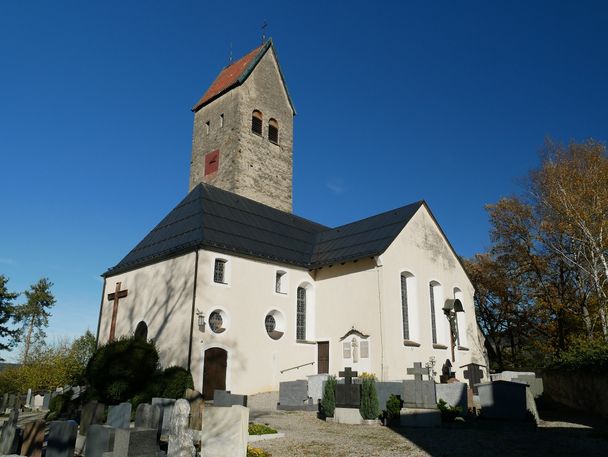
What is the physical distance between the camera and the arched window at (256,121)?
32875 mm

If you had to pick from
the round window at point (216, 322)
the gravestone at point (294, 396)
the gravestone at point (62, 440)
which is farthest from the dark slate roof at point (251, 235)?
the gravestone at point (62, 440)

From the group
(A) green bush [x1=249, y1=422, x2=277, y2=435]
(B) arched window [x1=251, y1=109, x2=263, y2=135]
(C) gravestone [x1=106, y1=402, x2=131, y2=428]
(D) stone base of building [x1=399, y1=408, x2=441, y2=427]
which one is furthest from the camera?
(B) arched window [x1=251, y1=109, x2=263, y2=135]

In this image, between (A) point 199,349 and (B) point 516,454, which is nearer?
(B) point 516,454

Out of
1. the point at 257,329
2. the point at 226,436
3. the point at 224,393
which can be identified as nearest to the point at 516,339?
the point at 257,329

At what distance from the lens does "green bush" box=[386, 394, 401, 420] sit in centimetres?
1269

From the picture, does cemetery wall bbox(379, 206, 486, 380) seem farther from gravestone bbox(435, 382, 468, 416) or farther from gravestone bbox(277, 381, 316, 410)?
gravestone bbox(435, 382, 468, 416)

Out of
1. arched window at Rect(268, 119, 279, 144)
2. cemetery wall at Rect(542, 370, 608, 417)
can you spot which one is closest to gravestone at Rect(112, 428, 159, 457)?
cemetery wall at Rect(542, 370, 608, 417)

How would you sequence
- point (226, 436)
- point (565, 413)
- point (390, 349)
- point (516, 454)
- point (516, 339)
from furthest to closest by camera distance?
point (516, 339) < point (390, 349) < point (565, 413) < point (516, 454) < point (226, 436)

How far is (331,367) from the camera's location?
21766 mm

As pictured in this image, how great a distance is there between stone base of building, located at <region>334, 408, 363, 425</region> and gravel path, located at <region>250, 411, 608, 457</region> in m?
0.38

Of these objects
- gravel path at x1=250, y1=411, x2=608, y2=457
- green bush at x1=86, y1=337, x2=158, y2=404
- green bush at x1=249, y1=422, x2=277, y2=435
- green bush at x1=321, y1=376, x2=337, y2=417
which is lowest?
gravel path at x1=250, y1=411, x2=608, y2=457

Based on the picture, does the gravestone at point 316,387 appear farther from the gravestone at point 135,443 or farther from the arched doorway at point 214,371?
the gravestone at point 135,443

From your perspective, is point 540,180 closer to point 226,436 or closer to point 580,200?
point 580,200

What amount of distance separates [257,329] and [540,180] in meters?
15.1
